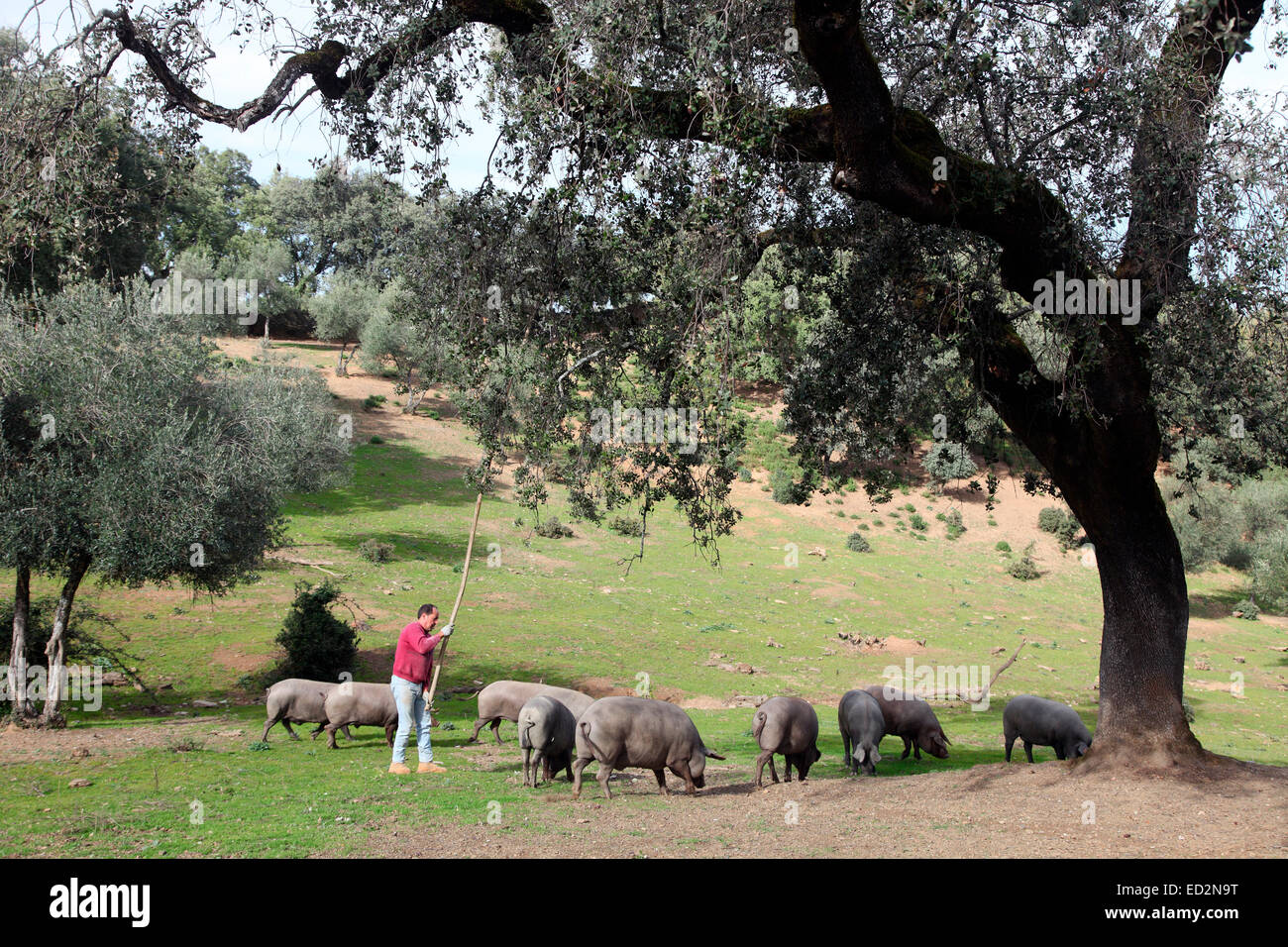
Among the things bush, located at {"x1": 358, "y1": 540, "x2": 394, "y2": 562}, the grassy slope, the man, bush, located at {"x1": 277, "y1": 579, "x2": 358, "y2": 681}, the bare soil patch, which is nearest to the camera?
the grassy slope

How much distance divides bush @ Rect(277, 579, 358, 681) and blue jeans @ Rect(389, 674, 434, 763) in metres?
9.92

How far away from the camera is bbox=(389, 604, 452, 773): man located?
1351 cm

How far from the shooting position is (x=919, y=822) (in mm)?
10711

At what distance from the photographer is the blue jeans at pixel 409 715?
1354 centimetres

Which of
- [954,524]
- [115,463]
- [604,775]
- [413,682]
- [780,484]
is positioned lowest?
[954,524]

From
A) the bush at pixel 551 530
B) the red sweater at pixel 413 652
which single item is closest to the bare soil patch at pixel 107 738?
the red sweater at pixel 413 652

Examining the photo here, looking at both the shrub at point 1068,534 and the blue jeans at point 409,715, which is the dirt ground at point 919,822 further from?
the shrub at point 1068,534

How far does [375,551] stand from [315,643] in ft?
39.0

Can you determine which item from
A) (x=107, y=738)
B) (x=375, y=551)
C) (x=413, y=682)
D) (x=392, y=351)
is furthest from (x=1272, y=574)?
(x=392, y=351)

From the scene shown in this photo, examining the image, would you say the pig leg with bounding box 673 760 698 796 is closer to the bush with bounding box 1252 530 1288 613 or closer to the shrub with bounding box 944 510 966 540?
the bush with bounding box 1252 530 1288 613

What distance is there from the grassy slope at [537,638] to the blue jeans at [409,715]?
620mm

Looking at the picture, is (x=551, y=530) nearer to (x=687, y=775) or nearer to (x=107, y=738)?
(x=107, y=738)

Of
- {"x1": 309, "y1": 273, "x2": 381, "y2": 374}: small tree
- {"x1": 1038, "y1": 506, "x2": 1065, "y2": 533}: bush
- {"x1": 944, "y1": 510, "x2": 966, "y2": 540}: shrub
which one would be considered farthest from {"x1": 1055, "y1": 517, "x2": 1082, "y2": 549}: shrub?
{"x1": 309, "y1": 273, "x2": 381, "y2": 374}: small tree

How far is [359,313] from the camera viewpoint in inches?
2542
